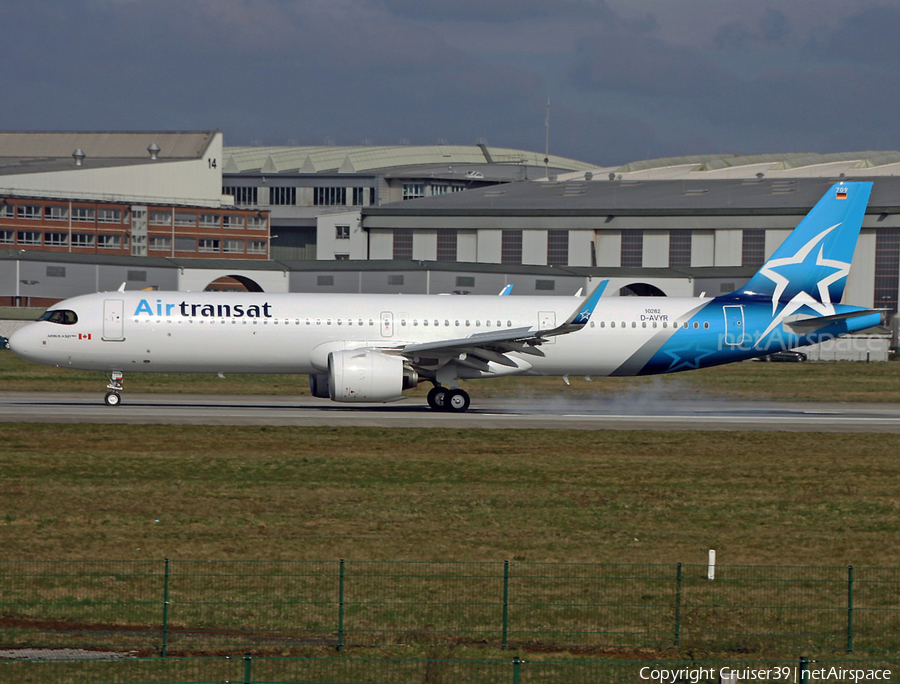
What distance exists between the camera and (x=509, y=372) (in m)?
38.6

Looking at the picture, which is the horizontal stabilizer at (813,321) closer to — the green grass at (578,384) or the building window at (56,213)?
the green grass at (578,384)

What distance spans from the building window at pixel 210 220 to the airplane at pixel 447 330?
3472 inches

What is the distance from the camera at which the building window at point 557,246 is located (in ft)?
313

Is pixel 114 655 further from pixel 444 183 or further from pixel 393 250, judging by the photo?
pixel 444 183

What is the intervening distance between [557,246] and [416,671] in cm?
8369

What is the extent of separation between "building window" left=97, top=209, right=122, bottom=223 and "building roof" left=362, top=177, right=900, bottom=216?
1276 inches

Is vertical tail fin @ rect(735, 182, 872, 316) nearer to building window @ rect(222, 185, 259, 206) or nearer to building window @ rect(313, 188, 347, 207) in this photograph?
building window @ rect(313, 188, 347, 207)

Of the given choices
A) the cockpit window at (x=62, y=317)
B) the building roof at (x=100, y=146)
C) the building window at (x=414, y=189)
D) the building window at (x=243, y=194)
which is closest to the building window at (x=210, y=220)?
the building roof at (x=100, y=146)

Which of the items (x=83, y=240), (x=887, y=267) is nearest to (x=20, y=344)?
(x=887, y=267)

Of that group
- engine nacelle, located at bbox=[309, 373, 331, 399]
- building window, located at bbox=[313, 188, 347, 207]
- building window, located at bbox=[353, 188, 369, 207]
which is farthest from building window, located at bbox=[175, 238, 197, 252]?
engine nacelle, located at bbox=[309, 373, 331, 399]

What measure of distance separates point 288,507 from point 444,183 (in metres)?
136

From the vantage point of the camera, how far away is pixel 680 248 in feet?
306

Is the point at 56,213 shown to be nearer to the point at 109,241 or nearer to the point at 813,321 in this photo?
the point at 109,241

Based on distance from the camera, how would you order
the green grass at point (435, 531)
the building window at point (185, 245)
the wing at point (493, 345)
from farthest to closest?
the building window at point (185, 245), the wing at point (493, 345), the green grass at point (435, 531)
